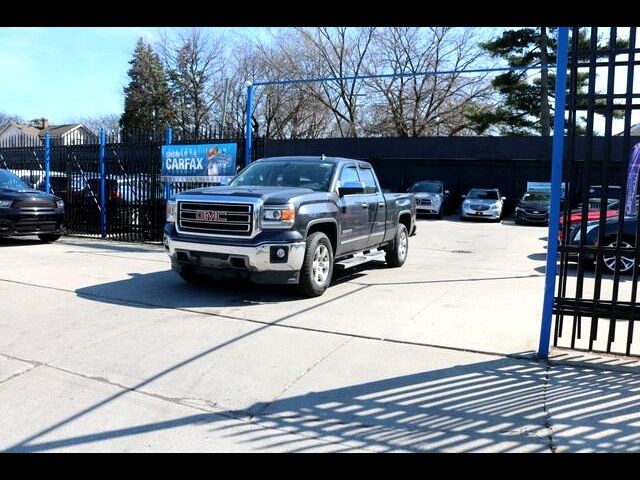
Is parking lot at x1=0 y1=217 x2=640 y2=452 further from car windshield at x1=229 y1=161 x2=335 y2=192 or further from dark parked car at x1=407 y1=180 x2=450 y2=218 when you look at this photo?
dark parked car at x1=407 y1=180 x2=450 y2=218

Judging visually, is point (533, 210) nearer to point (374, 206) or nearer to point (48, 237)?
point (374, 206)

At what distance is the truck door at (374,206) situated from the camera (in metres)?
9.02

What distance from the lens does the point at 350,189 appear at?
26.5 feet

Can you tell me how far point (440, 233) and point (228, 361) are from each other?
1378 centimetres

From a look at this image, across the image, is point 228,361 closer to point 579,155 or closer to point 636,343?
point 636,343

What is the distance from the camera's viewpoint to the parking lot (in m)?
3.54

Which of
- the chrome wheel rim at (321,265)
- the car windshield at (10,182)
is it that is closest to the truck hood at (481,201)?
the car windshield at (10,182)

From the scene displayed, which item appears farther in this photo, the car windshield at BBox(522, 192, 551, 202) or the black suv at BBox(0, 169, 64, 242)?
the car windshield at BBox(522, 192, 551, 202)

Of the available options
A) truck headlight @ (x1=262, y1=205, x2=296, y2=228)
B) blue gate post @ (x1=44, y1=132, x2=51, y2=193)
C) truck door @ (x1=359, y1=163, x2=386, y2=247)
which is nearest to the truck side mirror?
truck door @ (x1=359, y1=163, x2=386, y2=247)

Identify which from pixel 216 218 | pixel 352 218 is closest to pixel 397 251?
pixel 352 218

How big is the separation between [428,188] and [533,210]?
480cm

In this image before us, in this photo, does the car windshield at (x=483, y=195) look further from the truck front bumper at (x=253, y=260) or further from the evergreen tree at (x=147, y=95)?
the evergreen tree at (x=147, y=95)

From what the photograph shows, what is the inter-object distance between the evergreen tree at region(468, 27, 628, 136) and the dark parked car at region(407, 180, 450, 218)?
11600mm
